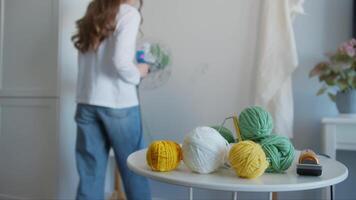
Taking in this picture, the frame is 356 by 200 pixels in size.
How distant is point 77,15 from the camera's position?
1.88 meters

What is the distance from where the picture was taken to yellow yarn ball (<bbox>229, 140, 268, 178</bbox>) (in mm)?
582

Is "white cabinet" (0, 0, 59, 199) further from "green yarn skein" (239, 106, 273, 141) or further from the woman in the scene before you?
"green yarn skein" (239, 106, 273, 141)

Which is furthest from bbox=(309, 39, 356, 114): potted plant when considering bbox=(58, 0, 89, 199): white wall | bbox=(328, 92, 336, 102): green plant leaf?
bbox=(58, 0, 89, 199): white wall

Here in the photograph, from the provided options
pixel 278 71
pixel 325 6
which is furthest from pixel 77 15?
pixel 325 6

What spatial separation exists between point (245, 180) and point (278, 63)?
1.05 m

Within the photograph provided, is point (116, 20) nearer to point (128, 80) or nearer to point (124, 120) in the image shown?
point (128, 80)

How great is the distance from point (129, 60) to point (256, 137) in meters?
0.77

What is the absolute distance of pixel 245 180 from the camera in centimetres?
59

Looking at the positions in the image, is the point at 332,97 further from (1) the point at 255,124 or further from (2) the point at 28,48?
(2) the point at 28,48

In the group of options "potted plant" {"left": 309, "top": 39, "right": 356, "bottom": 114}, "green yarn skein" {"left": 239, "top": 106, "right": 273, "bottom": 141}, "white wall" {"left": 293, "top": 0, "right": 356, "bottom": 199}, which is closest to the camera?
"green yarn skein" {"left": 239, "top": 106, "right": 273, "bottom": 141}

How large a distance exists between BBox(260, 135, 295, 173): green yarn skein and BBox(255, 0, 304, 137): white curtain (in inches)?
35.1

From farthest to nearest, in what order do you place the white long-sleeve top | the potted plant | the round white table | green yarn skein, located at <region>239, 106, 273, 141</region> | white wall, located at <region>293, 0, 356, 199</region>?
white wall, located at <region>293, 0, 356, 199</region> < the potted plant < the white long-sleeve top < green yarn skein, located at <region>239, 106, 273, 141</region> < the round white table

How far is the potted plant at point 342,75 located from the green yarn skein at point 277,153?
946mm

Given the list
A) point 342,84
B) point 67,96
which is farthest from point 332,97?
point 67,96
